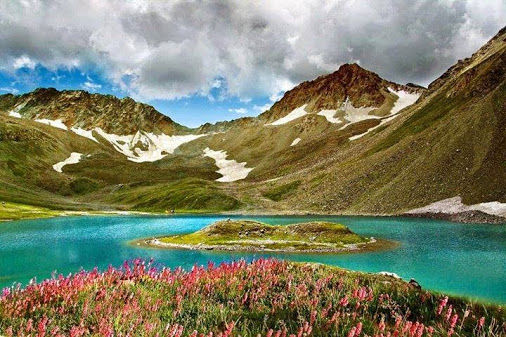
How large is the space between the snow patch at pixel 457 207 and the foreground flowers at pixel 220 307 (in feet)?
342

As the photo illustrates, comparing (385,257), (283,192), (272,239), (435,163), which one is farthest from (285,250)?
(283,192)

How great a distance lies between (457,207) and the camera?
11288 cm

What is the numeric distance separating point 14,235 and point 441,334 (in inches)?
3817

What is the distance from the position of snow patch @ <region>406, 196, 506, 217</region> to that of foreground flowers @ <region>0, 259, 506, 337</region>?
104m

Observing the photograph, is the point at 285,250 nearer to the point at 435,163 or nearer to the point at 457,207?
the point at 457,207

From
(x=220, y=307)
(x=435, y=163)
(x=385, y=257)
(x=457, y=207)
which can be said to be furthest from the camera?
(x=435, y=163)

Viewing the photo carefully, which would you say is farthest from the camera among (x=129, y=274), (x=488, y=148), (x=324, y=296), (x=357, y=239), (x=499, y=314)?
(x=488, y=148)

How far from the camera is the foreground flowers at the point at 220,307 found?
8133 mm

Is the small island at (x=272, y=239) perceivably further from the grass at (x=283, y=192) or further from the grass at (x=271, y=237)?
the grass at (x=283, y=192)

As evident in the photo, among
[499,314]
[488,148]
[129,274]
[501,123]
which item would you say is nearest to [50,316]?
[129,274]

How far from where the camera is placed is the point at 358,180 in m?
159

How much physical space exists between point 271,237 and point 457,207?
67.1 meters

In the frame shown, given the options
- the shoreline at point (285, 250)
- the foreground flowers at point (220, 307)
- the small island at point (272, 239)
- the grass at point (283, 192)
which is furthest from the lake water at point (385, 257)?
the grass at point (283, 192)

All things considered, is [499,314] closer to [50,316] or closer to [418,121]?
[50,316]
